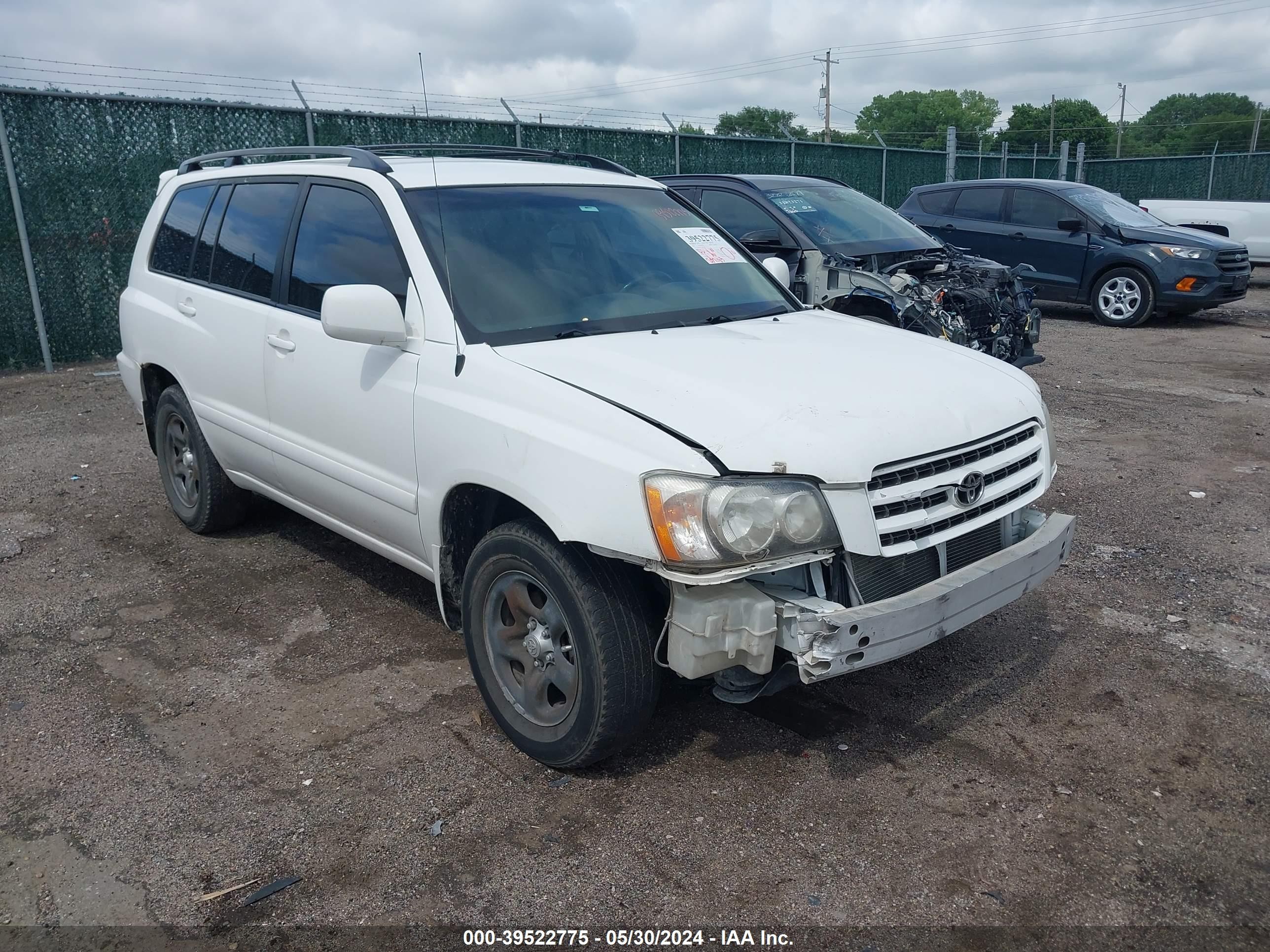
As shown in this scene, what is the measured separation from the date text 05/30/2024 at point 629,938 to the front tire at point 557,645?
1.93ft

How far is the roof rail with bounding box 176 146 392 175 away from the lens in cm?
393

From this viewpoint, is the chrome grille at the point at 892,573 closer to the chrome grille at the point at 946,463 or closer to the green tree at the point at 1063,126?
the chrome grille at the point at 946,463

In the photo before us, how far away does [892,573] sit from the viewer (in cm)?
301

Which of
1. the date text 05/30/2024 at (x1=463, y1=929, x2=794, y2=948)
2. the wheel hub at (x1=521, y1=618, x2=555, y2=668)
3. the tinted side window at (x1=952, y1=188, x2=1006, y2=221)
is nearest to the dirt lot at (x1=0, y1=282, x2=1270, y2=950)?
the date text 05/30/2024 at (x1=463, y1=929, x2=794, y2=948)

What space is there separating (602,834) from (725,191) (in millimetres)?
7049

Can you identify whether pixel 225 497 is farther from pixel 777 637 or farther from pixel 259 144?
pixel 259 144

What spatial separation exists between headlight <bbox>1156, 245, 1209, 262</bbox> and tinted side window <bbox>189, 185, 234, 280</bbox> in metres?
11.1

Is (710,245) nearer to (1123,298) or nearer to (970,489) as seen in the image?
(970,489)

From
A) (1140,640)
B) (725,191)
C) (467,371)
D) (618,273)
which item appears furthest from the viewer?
(725,191)

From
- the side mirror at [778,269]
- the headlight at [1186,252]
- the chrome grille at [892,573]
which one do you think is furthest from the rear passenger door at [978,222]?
the chrome grille at [892,573]

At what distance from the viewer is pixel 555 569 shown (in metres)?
2.94

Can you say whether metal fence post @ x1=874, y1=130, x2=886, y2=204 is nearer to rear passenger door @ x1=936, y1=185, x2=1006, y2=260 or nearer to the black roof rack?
rear passenger door @ x1=936, y1=185, x2=1006, y2=260

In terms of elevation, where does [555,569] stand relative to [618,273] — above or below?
below

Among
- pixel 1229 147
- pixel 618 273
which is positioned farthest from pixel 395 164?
pixel 1229 147
